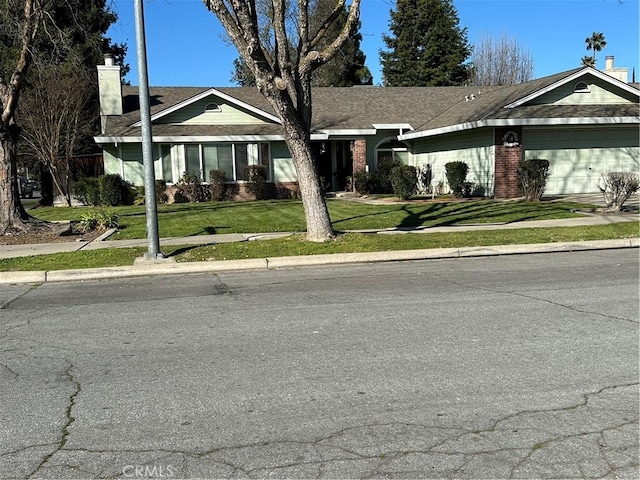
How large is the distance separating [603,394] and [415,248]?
287 inches

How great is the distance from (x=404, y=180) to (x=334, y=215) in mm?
4647

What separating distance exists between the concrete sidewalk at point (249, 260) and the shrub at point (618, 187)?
138 centimetres

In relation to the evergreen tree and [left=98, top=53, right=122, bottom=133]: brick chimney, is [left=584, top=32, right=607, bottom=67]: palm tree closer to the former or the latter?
the evergreen tree

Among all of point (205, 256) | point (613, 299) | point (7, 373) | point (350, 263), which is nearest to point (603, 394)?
point (613, 299)

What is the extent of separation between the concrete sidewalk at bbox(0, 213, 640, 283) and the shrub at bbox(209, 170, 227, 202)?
32.6 ft

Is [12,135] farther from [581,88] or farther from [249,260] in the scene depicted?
[581,88]

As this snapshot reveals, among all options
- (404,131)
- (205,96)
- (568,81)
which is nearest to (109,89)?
(205,96)

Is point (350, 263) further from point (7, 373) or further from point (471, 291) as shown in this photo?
point (7, 373)

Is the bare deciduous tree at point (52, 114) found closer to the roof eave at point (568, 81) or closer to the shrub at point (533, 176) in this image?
the roof eave at point (568, 81)

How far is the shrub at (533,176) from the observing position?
61.9 feet

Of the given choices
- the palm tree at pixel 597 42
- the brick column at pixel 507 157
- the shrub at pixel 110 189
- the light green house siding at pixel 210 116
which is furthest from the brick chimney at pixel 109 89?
the palm tree at pixel 597 42

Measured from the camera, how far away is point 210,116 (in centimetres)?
2534

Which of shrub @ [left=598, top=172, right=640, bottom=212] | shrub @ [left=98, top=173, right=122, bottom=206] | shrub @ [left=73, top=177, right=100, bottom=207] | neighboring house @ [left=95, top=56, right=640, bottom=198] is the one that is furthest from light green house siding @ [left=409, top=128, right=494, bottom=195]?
shrub @ [left=73, top=177, right=100, bottom=207]

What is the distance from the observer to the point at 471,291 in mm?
7969
